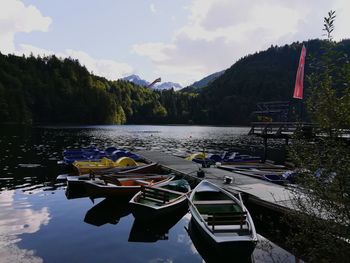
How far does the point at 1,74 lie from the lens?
4924 inches

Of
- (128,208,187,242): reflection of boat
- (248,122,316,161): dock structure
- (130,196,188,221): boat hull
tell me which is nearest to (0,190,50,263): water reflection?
(128,208,187,242): reflection of boat

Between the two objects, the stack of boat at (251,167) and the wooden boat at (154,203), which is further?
the stack of boat at (251,167)

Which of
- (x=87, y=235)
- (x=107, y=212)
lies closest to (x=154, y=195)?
(x=107, y=212)

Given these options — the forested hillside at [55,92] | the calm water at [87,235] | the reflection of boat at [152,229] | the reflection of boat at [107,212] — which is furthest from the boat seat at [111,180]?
the forested hillside at [55,92]

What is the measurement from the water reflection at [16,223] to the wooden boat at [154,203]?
4.53 m

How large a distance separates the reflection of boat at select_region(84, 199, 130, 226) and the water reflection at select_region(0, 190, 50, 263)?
216 centimetres

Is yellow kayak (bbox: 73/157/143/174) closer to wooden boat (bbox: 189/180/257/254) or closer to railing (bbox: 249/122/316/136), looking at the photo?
wooden boat (bbox: 189/180/257/254)

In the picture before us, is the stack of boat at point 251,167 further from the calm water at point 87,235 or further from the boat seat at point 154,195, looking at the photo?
the calm water at point 87,235

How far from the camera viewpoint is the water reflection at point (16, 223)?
11.7 metres

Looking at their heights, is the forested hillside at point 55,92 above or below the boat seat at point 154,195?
above

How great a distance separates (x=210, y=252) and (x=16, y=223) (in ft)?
30.4

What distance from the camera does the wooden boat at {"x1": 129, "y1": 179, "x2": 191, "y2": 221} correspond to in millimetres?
14883

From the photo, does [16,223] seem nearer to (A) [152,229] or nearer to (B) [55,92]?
(A) [152,229]

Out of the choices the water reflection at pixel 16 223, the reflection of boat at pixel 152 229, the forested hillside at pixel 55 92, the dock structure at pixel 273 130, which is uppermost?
the forested hillside at pixel 55 92
